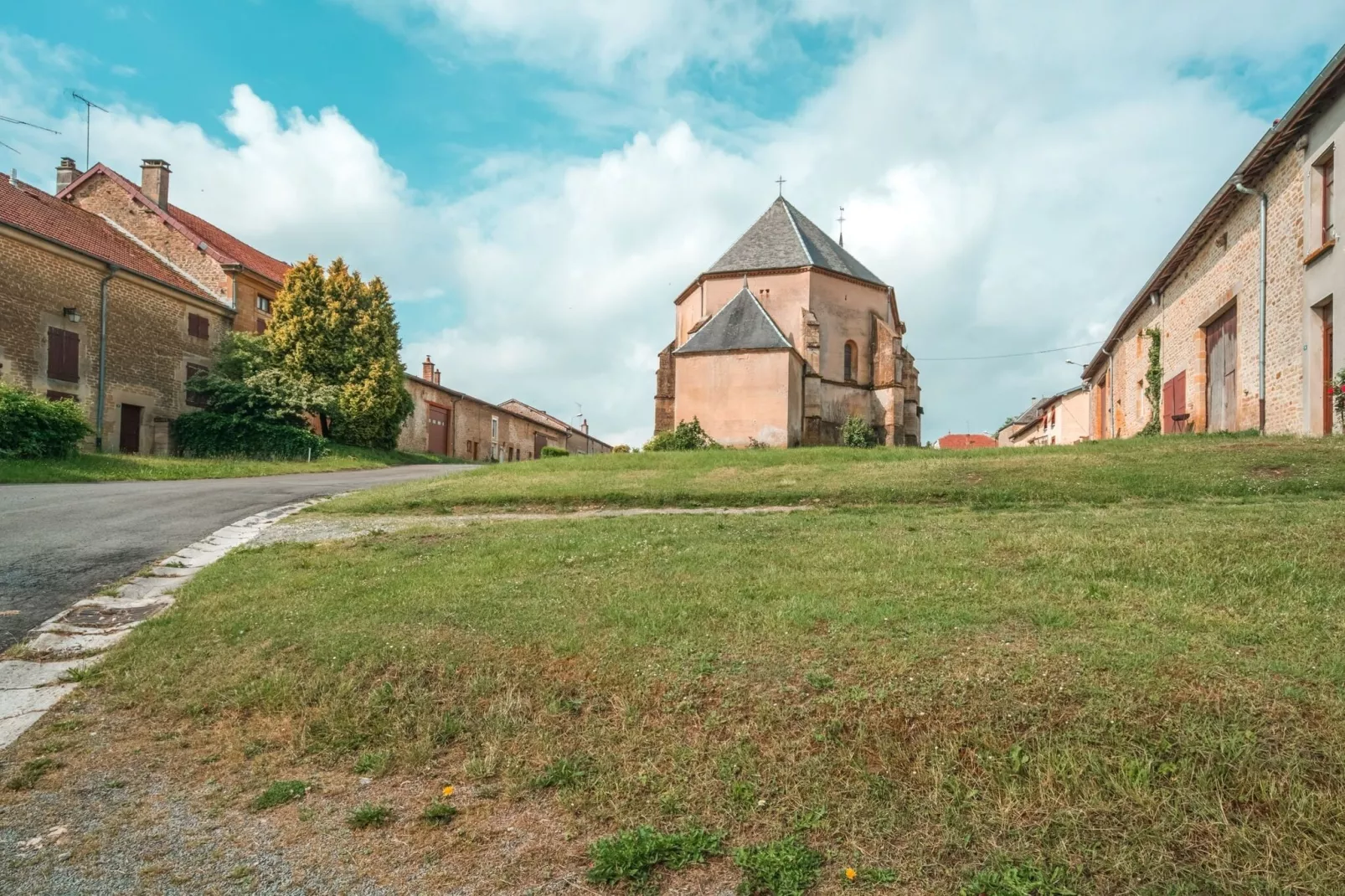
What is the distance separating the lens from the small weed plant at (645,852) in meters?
3.26

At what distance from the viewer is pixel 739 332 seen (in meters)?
29.5

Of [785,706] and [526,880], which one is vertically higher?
[785,706]

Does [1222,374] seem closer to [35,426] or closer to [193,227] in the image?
[35,426]

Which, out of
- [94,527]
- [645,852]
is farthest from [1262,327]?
[94,527]

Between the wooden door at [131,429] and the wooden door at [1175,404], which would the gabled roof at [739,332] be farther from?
the wooden door at [131,429]

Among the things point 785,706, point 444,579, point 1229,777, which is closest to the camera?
point 1229,777

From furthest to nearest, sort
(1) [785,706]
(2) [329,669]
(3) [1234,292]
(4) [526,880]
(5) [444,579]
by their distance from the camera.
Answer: (3) [1234,292], (5) [444,579], (2) [329,669], (1) [785,706], (4) [526,880]

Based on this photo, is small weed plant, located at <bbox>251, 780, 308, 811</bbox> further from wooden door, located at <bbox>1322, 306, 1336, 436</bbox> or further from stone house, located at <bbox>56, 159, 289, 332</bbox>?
stone house, located at <bbox>56, 159, 289, 332</bbox>

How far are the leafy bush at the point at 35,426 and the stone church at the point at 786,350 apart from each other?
17418 mm

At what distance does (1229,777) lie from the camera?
3576mm

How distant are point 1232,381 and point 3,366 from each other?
31765 millimetres

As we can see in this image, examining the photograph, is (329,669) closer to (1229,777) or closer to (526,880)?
(526,880)

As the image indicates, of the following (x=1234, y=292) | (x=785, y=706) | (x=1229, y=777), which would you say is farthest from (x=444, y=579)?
(x=1234, y=292)

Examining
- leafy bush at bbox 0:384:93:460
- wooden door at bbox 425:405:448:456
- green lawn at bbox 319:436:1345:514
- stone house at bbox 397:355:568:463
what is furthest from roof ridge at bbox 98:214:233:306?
green lawn at bbox 319:436:1345:514
